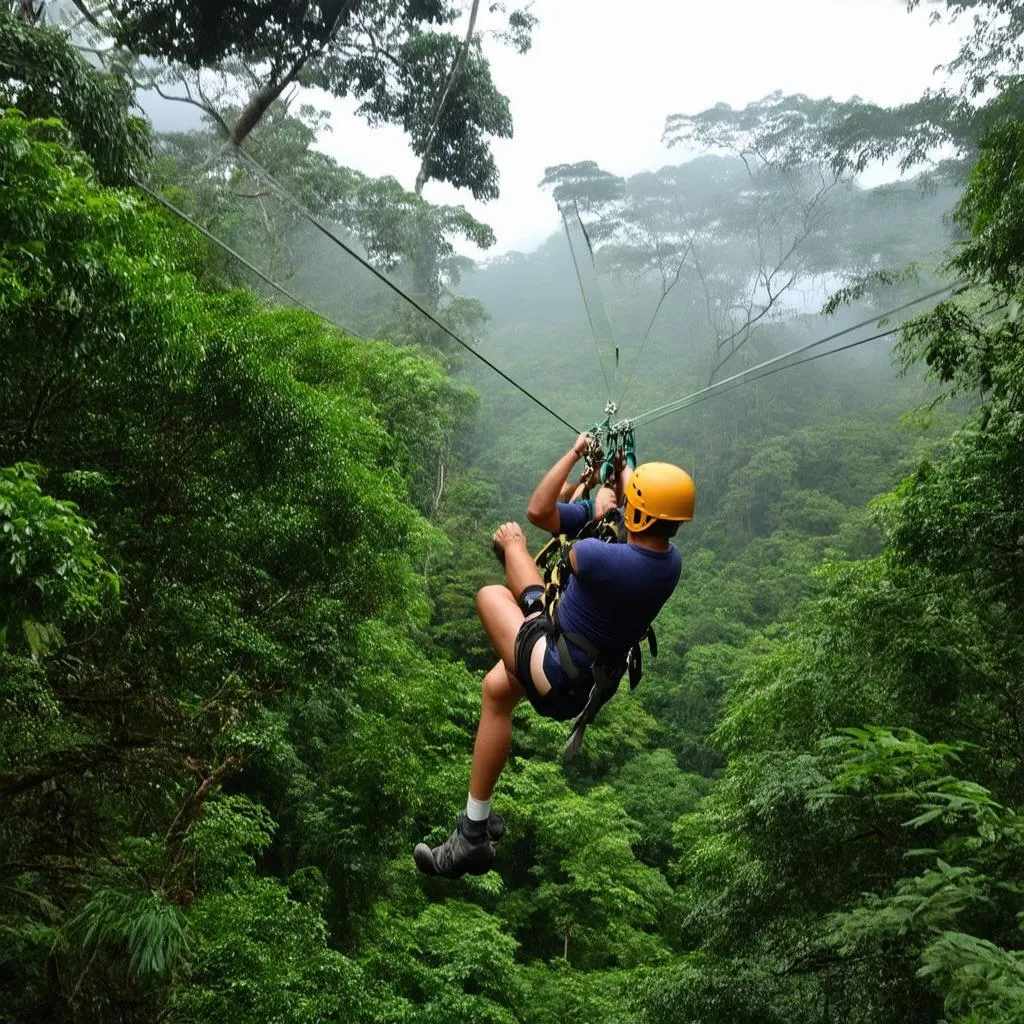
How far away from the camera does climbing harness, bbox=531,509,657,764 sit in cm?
233

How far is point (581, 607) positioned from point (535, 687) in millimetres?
264

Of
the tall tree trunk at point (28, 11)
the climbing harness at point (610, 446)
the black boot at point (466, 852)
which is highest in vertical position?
the tall tree trunk at point (28, 11)

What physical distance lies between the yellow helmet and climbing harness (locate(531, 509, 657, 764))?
13 cm

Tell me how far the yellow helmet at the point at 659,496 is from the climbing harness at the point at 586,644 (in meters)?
0.13

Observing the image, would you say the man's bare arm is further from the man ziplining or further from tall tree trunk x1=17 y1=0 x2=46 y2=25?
tall tree trunk x1=17 y1=0 x2=46 y2=25

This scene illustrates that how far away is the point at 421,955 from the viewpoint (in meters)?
8.80

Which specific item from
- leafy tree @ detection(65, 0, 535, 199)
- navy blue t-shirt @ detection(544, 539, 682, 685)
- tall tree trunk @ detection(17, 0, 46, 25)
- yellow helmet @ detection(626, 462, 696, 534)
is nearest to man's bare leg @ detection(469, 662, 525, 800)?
navy blue t-shirt @ detection(544, 539, 682, 685)

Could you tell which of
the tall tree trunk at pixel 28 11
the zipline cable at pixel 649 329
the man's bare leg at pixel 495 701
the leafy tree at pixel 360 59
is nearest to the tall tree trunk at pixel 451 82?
the leafy tree at pixel 360 59

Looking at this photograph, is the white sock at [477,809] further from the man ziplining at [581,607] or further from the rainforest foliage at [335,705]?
the rainforest foliage at [335,705]

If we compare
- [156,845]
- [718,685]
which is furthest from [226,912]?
[718,685]

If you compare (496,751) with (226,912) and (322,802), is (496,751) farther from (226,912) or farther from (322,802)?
(322,802)

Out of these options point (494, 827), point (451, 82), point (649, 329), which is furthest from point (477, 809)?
point (451, 82)

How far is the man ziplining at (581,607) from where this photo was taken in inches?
91.1

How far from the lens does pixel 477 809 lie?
278 cm
